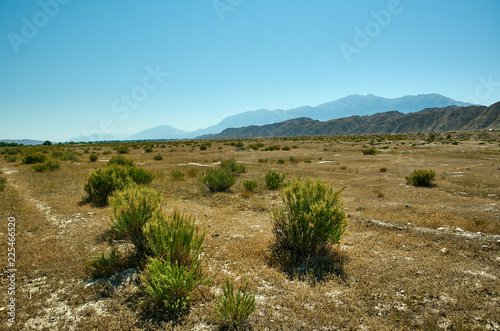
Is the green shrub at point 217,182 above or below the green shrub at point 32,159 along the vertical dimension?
below

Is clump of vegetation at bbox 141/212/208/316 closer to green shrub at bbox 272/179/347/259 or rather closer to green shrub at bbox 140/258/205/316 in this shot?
green shrub at bbox 140/258/205/316

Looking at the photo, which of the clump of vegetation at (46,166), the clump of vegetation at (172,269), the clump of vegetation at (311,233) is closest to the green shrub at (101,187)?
the clump of vegetation at (172,269)

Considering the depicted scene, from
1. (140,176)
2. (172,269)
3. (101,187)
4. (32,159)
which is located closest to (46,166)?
(32,159)

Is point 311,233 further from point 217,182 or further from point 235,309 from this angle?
point 217,182

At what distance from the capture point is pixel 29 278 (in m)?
4.03

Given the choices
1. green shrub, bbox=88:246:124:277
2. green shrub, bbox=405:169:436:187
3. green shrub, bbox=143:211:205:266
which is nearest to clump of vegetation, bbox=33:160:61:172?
green shrub, bbox=88:246:124:277

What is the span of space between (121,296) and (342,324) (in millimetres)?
3207

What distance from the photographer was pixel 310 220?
4797 millimetres

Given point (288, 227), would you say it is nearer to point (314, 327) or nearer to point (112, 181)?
point (314, 327)

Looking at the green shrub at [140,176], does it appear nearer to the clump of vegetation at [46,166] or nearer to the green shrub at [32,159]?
the clump of vegetation at [46,166]

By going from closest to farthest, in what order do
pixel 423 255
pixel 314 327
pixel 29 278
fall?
pixel 314 327
pixel 29 278
pixel 423 255

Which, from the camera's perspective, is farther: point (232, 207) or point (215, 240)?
point (232, 207)

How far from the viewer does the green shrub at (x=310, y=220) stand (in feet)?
15.5

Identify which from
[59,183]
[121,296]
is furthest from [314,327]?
[59,183]
